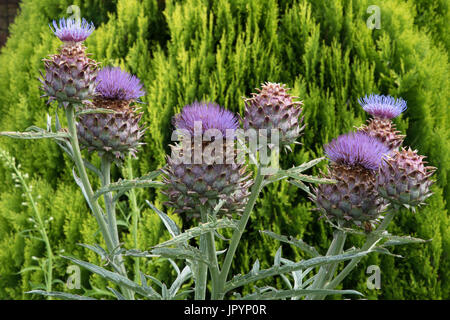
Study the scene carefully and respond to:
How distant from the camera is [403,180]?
4.11 ft

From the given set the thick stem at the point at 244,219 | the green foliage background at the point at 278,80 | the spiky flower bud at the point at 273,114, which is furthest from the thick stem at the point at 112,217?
the green foliage background at the point at 278,80

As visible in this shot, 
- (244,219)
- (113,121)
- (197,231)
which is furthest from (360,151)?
(113,121)

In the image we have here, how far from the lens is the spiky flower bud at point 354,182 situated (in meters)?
1.32

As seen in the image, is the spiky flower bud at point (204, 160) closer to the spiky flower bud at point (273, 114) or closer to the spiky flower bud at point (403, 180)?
the spiky flower bud at point (273, 114)

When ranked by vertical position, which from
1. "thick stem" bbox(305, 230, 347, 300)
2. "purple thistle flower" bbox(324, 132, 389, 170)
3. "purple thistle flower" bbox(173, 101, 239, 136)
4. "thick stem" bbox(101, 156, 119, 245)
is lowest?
"thick stem" bbox(305, 230, 347, 300)

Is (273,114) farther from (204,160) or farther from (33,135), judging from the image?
(33,135)

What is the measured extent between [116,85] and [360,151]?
0.70 m

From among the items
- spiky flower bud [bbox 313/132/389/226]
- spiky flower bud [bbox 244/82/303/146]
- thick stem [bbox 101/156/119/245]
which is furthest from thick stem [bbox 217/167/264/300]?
thick stem [bbox 101/156/119/245]

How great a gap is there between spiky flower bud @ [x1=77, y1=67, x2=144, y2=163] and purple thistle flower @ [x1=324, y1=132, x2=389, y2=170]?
0.55 metres

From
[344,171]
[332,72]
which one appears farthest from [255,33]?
[344,171]

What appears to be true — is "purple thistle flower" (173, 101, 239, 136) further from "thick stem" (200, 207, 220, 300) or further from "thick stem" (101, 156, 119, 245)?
"thick stem" (101, 156, 119, 245)

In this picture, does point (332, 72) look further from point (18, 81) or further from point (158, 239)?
point (18, 81)

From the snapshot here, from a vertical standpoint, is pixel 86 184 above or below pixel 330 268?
above

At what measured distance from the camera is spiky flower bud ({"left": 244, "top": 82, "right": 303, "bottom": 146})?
121 cm
